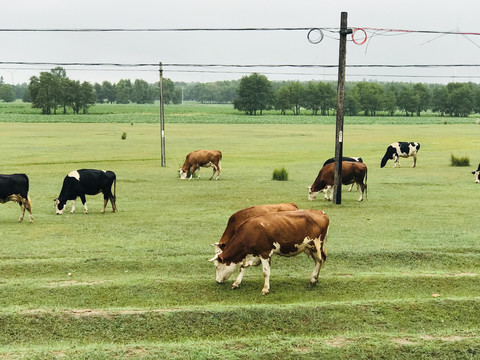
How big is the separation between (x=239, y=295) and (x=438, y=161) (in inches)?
1358

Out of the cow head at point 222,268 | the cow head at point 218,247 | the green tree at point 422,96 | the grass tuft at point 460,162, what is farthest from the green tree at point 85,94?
the cow head at point 222,268

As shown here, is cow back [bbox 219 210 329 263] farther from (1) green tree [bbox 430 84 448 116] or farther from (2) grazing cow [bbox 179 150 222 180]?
(1) green tree [bbox 430 84 448 116]

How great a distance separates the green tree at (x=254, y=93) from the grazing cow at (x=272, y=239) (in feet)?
554

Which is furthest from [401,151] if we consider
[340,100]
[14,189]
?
[14,189]

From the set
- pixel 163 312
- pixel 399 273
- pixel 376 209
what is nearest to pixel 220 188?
pixel 376 209

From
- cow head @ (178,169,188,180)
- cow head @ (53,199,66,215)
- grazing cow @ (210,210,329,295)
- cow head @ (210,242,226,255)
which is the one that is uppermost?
grazing cow @ (210,210,329,295)

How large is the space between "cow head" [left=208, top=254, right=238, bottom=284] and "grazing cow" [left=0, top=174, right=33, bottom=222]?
951 centimetres

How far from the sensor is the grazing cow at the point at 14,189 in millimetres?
18500

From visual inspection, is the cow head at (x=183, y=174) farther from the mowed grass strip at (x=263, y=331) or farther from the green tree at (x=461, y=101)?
the green tree at (x=461, y=101)

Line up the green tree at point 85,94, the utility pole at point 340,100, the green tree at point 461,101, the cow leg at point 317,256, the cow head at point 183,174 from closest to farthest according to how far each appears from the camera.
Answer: the cow leg at point 317,256, the utility pole at point 340,100, the cow head at point 183,174, the green tree at point 85,94, the green tree at point 461,101

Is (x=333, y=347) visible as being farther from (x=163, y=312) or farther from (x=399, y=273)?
(x=399, y=273)

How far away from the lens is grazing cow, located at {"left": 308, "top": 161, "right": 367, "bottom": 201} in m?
23.9

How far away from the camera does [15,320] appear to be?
9.61 m

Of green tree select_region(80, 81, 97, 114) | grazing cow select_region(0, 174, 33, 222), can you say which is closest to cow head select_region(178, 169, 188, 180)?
grazing cow select_region(0, 174, 33, 222)
